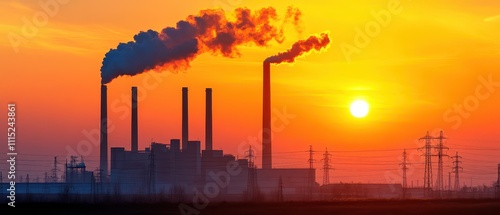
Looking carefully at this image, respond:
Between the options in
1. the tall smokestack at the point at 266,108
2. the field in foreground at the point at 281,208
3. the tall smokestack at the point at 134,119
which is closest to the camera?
the field in foreground at the point at 281,208

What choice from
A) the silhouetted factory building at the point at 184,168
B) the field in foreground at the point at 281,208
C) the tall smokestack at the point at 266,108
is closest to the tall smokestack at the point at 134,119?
the silhouetted factory building at the point at 184,168

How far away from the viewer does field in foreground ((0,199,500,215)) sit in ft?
156

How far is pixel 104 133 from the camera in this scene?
92875mm

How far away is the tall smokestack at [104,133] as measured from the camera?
89.6m

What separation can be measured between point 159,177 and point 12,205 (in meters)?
49.8

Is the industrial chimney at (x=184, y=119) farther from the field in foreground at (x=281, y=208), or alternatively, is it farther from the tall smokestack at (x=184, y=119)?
the field in foreground at (x=281, y=208)

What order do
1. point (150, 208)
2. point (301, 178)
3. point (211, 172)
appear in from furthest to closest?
point (301, 178)
point (211, 172)
point (150, 208)

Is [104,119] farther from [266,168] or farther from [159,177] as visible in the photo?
[266,168]

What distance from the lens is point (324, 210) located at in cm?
4884

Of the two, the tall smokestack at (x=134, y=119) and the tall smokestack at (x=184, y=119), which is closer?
the tall smokestack at (x=134, y=119)

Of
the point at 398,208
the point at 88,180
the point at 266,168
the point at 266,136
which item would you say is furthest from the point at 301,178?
the point at 398,208

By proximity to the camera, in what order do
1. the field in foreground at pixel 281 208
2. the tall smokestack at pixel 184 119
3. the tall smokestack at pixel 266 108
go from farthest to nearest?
the tall smokestack at pixel 184 119 → the tall smokestack at pixel 266 108 → the field in foreground at pixel 281 208

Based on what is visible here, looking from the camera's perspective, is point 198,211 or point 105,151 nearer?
point 198,211

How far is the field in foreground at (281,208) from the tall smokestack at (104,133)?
3761 cm
